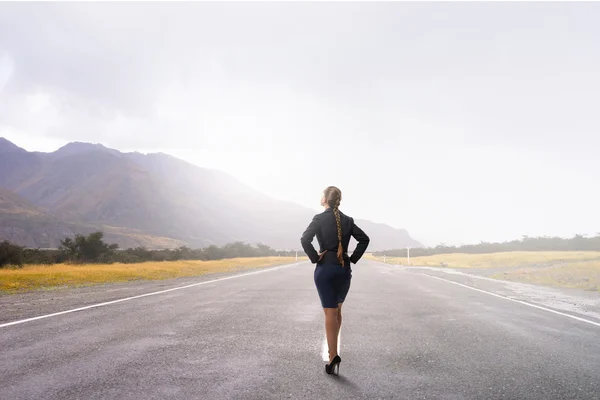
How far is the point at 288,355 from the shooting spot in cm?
516

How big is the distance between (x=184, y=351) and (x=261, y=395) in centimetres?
195

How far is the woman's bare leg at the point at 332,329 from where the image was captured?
4512 mm

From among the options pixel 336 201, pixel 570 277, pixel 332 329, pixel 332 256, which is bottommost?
pixel 570 277

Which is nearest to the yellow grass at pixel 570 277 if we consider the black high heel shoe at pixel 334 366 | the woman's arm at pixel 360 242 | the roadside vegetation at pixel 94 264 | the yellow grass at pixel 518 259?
the yellow grass at pixel 518 259

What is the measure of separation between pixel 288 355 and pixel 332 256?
4.85ft

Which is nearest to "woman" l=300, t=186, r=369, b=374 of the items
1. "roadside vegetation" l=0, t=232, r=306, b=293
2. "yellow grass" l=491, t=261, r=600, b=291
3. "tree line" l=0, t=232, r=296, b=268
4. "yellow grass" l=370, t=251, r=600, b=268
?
"roadside vegetation" l=0, t=232, r=306, b=293

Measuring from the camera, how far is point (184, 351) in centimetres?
526

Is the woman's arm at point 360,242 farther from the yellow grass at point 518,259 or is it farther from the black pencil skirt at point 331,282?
the yellow grass at point 518,259

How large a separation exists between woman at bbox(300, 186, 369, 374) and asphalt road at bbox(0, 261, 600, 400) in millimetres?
627

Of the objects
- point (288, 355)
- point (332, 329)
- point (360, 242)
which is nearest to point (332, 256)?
point (360, 242)

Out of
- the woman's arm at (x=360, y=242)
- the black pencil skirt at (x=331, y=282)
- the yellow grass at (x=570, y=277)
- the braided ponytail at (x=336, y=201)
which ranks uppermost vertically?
the braided ponytail at (x=336, y=201)

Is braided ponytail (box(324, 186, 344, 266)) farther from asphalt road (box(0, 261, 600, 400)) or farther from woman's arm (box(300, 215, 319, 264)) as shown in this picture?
asphalt road (box(0, 261, 600, 400))

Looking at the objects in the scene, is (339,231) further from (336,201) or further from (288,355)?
(288,355)

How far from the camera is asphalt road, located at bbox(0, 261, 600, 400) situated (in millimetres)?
3881
